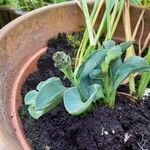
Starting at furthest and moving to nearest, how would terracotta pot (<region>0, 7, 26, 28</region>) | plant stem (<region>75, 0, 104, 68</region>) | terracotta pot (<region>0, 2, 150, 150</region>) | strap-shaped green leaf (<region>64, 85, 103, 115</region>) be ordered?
1. terracotta pot (<region>0, 7, 26, 28</region>)
2. plant stem (<region>75, 0, 104, 68</region>)
3. terracotta pot (<region>0, 2, 150, 150</region>)
4. strap-shaped green leaf (<region>64, 85, 103, 115</region>)

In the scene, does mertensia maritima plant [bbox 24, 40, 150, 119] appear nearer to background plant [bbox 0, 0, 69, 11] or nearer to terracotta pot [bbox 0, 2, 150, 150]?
terracotta pot [bbox 0, 2, 150, 150]

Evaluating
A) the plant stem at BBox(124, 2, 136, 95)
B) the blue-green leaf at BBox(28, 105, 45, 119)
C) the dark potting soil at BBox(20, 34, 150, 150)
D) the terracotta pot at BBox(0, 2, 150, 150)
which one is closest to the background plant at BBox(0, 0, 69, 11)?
the terracotta pot at BBox(0, 2, 150, 150)

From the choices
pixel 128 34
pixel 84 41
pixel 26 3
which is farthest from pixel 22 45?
pixel 26 3

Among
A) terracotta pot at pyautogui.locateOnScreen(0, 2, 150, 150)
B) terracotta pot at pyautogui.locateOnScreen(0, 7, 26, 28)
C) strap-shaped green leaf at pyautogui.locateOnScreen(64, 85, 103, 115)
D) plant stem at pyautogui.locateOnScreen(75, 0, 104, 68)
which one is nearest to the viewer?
strap-shaped green leaf at pyautogui.locateOnScreen(64, 85, 103, 115)

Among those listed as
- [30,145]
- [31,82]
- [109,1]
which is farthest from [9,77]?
[109,1]

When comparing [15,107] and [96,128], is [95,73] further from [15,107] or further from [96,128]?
[15,107]

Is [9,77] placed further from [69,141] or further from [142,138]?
[142,138]

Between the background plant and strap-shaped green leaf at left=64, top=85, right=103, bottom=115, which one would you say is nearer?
strap-shaped green leaf at left=64, top=85, right=103, bottom=115
